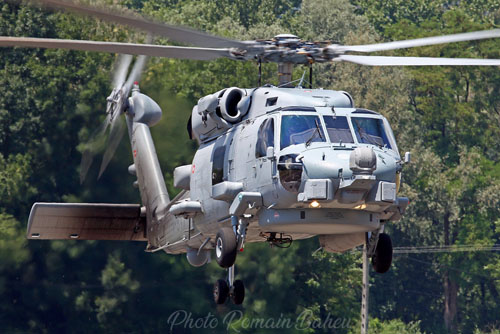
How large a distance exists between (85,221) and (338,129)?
308 inches

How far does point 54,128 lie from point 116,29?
14.6 feet

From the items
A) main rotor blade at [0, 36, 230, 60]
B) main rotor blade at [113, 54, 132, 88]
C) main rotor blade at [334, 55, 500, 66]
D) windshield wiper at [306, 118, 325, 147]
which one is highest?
main rotor blade at [0, 36, 230, 60]

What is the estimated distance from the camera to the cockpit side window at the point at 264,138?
21.9 m

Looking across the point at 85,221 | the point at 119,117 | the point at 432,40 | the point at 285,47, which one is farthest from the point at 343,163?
the point at 119,117

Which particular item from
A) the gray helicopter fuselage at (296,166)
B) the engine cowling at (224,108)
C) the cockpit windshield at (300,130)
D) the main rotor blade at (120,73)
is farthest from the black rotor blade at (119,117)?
the cockpit windshield at (300,130)

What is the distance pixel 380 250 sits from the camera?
76.5 ft

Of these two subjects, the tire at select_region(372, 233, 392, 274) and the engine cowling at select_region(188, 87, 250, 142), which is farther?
the engine cowling at select_region(188, 87, 250, 142)

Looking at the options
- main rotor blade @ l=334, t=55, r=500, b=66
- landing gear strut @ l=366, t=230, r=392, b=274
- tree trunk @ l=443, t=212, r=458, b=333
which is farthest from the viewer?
tree trunk @ l=443, t=212, r=458, b=333

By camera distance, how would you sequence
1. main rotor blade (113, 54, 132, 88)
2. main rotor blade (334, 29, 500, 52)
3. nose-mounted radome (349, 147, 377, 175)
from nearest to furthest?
main rotor blade (334, 29, 500, 52) < nose-mounted radome (349, 147, 377, 175) < main rotor blade (113, 54, 132, 88)

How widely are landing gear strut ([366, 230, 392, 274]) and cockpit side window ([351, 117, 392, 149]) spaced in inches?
74.6

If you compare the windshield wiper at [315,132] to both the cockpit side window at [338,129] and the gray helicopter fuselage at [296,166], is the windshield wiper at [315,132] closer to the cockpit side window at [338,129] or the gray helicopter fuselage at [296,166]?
the gray helicopter fuselage at [296,166]

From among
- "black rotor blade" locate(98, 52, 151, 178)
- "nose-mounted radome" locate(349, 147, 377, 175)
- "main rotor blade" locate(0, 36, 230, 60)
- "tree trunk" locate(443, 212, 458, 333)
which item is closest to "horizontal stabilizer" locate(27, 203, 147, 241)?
"black rotor blade" locate(98, 52, 151, 178)

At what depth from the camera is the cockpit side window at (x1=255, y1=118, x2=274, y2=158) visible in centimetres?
2191

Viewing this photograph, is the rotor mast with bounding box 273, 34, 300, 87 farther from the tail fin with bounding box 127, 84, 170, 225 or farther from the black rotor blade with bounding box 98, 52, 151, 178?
the black rotor blade with bounding box 98, 52, 151, 178
